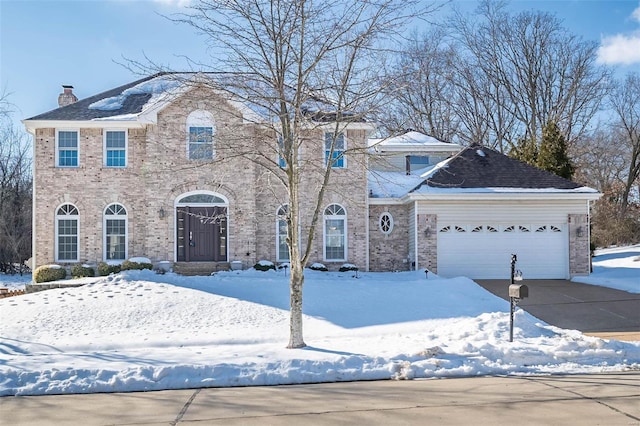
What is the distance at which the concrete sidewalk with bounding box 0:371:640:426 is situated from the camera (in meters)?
6.48

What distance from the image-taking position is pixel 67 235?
2088 centimetres

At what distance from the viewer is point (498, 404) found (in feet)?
23.1

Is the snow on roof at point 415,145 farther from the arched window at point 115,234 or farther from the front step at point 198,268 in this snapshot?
the arched window at point 115,234

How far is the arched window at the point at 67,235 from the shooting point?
68.4ft

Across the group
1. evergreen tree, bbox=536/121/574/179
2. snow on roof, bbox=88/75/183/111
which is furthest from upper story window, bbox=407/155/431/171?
snow on roof, bbox=88/75/183/111

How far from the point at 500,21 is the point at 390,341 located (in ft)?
112

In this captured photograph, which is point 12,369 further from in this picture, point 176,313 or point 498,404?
point 498,404

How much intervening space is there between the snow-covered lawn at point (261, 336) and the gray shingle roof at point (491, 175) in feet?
12.8

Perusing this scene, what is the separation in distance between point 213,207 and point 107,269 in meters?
3.98

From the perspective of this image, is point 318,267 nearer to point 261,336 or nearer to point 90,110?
point 261,336

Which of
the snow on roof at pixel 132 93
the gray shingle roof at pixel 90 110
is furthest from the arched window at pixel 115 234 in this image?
the snow on roof at pixel 132 93

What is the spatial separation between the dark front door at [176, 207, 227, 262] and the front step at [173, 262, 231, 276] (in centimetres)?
39

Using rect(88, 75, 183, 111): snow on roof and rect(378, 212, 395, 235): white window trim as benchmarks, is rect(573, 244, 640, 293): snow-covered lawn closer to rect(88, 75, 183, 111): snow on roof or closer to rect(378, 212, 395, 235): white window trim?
rect(378, 212, 395, 235): white window trim

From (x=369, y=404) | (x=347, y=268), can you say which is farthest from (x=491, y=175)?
(x=369, y=404)
